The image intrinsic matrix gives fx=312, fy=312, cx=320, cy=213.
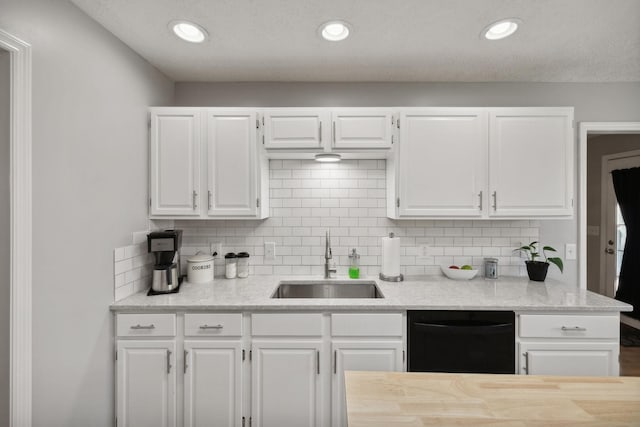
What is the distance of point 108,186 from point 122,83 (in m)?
0.65

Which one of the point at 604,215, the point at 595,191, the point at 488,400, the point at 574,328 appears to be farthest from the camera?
the point at 595,191

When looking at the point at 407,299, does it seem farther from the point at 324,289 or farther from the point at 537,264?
the point at 537,264

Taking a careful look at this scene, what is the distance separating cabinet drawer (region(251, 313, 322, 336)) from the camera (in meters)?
1.80

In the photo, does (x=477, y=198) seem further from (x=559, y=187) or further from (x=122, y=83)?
(x=122, y=83)

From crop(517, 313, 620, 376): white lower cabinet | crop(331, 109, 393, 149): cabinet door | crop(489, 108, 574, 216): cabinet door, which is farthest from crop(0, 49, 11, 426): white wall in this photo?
crop(489, 108, 574, 216): cabinet door

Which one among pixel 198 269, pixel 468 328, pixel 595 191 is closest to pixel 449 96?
pixel 468 328

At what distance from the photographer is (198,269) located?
226cm

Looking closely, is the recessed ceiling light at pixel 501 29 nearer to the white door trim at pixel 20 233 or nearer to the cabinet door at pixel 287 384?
the cabinet door at pixel 287 384

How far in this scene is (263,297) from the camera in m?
1.93

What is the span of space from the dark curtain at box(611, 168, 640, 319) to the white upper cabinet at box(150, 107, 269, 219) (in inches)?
167

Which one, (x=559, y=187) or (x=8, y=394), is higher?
(x=559, y=187)

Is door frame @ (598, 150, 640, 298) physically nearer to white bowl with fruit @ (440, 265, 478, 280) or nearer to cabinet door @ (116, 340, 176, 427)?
white bowl with fruit @ (440, 265, 478, 280)

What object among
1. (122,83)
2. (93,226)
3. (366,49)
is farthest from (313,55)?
(93,226)

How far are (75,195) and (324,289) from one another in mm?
1650
